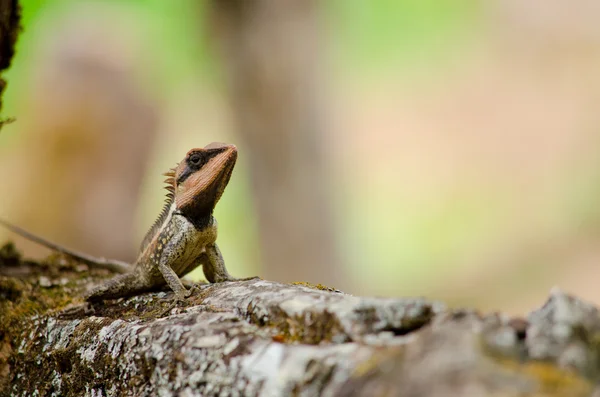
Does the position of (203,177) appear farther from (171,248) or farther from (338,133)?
(338,133)

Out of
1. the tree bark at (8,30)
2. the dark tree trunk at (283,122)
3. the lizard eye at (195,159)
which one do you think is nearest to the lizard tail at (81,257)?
the tree bark at (8,30)

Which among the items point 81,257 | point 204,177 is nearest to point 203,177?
point 204,177

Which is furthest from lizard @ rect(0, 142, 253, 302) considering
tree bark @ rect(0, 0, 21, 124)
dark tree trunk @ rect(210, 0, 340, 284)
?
dark tree trunk @ rect(210, 0, 340, 284)

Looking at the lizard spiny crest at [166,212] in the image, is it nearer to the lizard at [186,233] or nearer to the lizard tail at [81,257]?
the lizard at [186,233]

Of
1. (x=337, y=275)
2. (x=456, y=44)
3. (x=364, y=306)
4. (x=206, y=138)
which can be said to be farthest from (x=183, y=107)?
(x=364, y=306)

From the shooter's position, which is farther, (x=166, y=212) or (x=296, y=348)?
(x=166, y=212)

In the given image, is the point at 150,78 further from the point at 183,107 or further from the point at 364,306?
the point at 364,306
